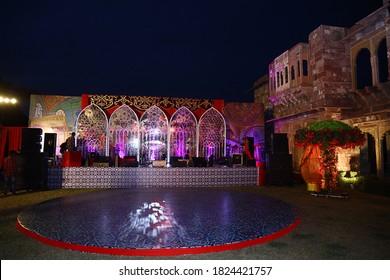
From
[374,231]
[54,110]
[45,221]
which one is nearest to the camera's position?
[374,231]

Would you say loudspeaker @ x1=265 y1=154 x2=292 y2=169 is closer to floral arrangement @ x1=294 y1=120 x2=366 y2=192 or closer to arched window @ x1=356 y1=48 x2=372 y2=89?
floral arrangement @ x1=294 y1=120 x2=366 y2=192

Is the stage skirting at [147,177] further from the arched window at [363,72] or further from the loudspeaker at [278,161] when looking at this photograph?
the arched window at [363,72]

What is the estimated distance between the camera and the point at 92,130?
1203 cm

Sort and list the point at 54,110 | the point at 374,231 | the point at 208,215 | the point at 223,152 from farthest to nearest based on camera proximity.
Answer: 1. the point at 223,152
2. the point at 54,110
3. the point at 208,215
4. the point at 374,231

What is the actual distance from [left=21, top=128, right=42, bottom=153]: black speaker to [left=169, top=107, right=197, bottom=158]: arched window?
6.23m

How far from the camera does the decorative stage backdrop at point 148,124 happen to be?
1191 cm

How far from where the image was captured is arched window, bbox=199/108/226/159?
12.8 meters

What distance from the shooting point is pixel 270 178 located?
348 inches

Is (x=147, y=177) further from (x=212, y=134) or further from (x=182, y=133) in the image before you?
(x=212, y=134)

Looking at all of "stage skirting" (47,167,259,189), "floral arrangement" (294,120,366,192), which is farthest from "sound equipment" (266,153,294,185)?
"floral arrangement" (294,120,366,192)
